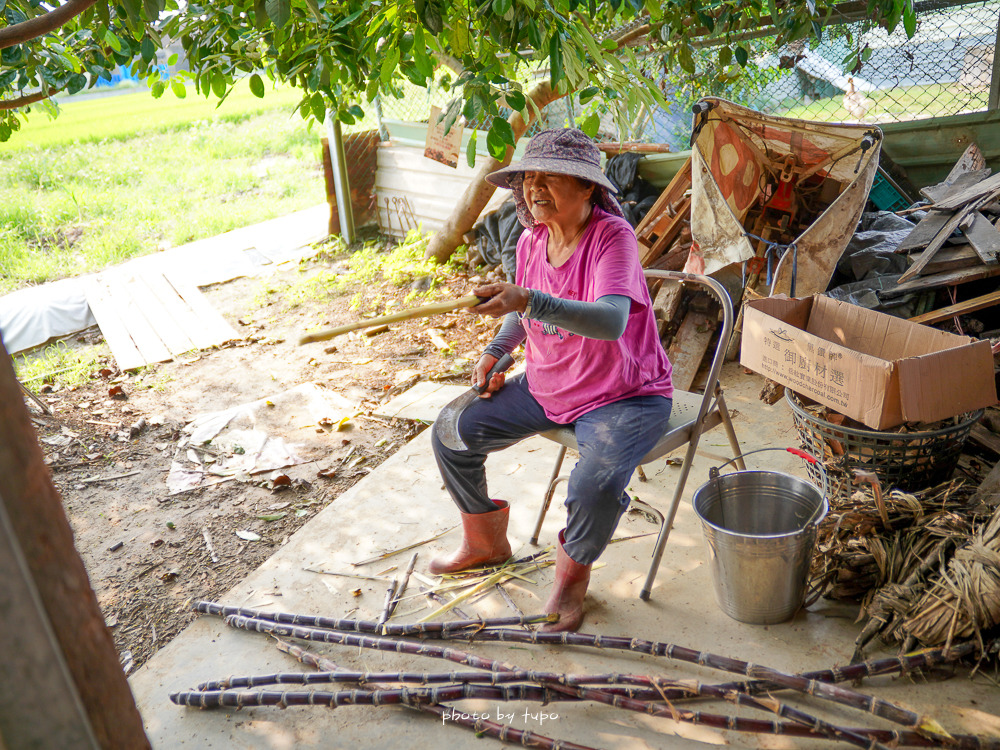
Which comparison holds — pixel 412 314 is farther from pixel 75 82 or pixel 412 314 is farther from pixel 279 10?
pixel 75 82

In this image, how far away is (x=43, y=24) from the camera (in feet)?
5.69

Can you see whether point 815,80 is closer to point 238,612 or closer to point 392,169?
point 392,169

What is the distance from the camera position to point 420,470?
13.0 feet

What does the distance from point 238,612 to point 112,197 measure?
11.5 metres

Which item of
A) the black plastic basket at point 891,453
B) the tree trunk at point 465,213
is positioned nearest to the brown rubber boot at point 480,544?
the black plastic basket at point 891,453

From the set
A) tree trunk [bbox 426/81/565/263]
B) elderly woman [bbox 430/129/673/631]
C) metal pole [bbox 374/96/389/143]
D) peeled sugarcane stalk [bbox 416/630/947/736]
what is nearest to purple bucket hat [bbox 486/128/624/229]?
elderly woman [bbox 430/129/673/631]

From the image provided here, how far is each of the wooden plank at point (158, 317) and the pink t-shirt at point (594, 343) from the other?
4.49 metres

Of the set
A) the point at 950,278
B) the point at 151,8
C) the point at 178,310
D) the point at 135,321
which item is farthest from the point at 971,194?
the point at 135,321

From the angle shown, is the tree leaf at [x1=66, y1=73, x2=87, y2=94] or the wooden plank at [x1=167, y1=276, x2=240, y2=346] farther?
the wooden plank at [x1=167, y1=276, x2=240, y2=346]

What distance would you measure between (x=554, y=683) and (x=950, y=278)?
308cm

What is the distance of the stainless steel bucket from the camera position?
8.16 feet

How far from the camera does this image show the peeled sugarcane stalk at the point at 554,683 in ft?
6.89

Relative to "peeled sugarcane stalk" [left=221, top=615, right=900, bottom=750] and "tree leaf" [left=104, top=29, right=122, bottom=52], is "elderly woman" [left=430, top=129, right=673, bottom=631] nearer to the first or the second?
"peeled sugarcane stalk" [left=221, top=615, right=900, bottom=750]

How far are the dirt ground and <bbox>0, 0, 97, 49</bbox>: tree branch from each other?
2.18m
